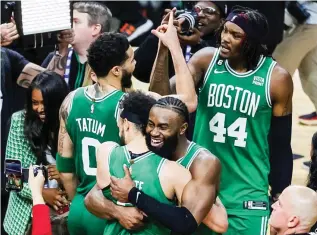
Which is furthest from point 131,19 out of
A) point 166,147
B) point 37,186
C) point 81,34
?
point 166,147

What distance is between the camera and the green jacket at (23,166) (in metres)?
5.16

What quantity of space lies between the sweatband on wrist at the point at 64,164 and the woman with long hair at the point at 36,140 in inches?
4.5

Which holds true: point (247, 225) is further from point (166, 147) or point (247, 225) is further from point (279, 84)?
point (166, 147)

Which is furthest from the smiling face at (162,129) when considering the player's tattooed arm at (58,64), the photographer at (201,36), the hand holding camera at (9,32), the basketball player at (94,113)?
the player's tattooed arm at (58,64)

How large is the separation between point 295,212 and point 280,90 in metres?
1.07

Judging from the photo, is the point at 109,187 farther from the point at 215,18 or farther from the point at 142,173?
the point at 215,18

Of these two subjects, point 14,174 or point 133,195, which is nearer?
point 133,195

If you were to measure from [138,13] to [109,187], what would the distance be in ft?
19.3

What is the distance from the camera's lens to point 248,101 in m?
4.96

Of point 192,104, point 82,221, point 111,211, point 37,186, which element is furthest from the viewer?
point 192,104

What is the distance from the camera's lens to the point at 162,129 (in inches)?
166

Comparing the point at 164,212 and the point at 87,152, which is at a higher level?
the point at 164,212

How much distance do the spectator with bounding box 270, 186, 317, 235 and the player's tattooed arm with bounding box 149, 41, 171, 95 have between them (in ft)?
4.28

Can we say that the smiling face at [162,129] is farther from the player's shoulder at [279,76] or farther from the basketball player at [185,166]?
the player's shoulder at [279,76]
